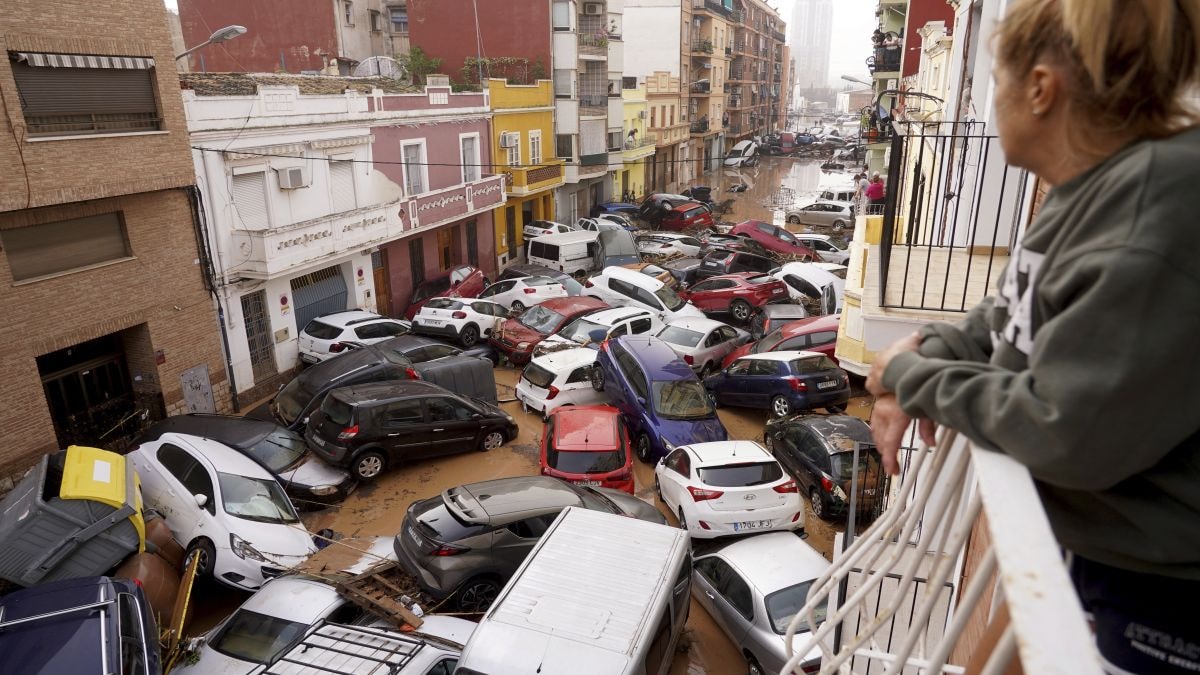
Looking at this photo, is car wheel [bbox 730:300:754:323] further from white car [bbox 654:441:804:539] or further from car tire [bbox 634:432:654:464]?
white car [bbox 654:441:804:539]

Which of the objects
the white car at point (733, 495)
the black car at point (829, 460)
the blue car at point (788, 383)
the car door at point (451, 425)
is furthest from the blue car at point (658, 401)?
the car door at point (451, 425)

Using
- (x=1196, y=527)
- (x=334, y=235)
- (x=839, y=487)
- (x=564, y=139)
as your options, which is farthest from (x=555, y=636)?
(x=564, y=139)

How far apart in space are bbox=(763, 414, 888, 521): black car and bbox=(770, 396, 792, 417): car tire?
1.57m

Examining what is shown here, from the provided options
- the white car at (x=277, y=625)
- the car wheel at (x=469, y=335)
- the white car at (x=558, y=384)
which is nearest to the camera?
the white car at (x=277, y=625)

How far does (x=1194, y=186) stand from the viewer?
1.14m

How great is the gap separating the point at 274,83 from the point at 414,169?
564cm

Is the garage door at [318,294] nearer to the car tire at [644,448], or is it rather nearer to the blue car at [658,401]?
the blue car at [658,401]

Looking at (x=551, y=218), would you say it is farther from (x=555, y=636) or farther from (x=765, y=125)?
(x=765, y=125)

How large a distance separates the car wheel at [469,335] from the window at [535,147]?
533 inches

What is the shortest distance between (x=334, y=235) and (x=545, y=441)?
30.8 feet

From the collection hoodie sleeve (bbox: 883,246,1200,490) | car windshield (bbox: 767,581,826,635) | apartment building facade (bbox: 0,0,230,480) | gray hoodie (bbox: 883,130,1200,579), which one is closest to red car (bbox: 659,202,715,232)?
apartment building facade (bbox: 0,0,230,480)

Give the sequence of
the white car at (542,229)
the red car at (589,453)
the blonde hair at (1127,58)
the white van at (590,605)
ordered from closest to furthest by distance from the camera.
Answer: the blonde hair at (1127,58) < the white van at (590,605) < the red car at (589,453) < the white car at (542,229)

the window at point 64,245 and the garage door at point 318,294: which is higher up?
the window at point 64,245

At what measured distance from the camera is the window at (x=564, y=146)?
32.7 m
